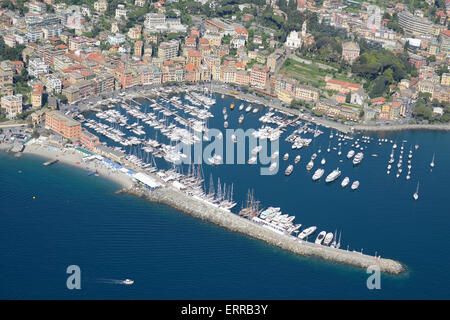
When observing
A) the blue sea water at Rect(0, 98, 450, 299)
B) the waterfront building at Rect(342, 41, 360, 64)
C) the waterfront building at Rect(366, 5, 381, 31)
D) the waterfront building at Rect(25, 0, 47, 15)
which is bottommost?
the blue sea water at Rect(0, 98, 450, 299)

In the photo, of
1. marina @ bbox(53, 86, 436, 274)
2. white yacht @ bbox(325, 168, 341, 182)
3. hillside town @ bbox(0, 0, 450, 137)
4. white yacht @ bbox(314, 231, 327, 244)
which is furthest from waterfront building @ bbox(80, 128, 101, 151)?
white yacht @ bbox(314, 231, 327, 244)

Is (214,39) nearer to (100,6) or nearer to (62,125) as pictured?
(100,6)

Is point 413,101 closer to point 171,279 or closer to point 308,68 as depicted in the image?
point 308,68

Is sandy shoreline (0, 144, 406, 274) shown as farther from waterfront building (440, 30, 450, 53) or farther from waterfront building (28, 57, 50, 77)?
waterfront building (440, 30, 450, 53)

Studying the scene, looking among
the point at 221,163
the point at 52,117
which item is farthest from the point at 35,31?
the point at 221,163

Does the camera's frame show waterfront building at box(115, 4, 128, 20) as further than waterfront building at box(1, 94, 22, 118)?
Yes
